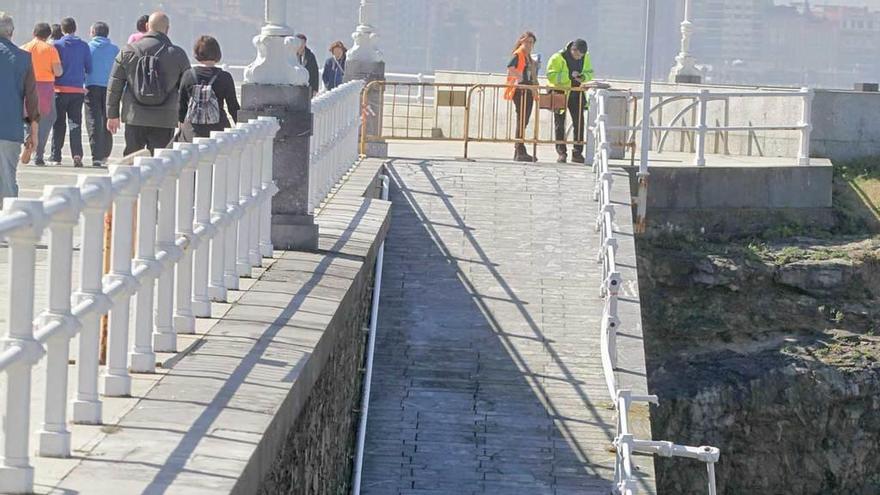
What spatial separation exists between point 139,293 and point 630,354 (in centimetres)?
692

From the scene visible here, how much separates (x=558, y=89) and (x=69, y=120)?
5298mm

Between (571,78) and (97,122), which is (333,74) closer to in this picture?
(571,78)

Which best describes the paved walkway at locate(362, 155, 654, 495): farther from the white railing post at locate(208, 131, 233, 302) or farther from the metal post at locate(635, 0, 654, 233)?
the white railing post at locate(208, 131, 233, 302)

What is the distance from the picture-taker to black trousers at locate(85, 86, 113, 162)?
63.4 feet

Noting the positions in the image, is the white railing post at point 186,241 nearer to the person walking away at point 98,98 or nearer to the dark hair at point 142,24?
the dark hair at point 142,24

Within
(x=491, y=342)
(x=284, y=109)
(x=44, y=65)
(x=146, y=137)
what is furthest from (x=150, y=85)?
(x=44, y=65)

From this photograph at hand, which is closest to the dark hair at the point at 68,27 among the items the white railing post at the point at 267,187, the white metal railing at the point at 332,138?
the white metal railing at the point at 332,138

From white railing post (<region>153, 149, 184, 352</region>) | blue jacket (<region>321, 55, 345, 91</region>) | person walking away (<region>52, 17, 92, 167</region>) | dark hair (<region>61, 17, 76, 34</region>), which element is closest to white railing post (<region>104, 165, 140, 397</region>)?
white railing post (<region>153, 149, 184, 352</region>)

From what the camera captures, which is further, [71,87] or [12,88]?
[71,87]

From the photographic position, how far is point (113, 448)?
6.41 meters

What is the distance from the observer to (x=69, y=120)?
19.2 metres

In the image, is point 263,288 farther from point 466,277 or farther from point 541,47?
point 541,47

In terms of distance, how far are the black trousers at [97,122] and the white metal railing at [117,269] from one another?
9075mm

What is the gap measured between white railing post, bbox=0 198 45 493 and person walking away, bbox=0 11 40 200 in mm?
6968
